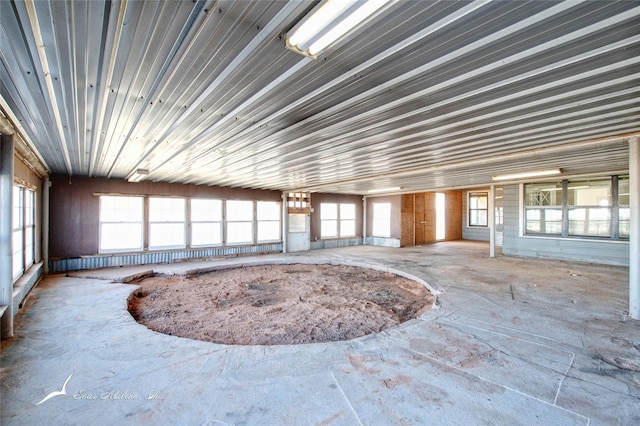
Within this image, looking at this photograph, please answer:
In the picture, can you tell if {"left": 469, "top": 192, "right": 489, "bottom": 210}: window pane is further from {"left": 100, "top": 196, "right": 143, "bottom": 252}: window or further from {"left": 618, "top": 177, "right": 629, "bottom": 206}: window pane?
{"left": 100, "top": 196, "right": 143, "bottom": 252}: window

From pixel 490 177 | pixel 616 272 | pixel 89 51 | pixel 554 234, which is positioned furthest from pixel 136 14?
pixel 554 234

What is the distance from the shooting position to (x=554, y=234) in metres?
8.81

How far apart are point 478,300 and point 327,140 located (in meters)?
3.55

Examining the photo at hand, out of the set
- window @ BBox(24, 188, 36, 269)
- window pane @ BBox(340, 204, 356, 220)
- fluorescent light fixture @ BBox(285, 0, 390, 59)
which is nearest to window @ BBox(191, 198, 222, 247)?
window @ BBox(24, 188, 36, 269)

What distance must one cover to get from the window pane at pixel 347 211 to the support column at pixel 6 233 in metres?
10.6

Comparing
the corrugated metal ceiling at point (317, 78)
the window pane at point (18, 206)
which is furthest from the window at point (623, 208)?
the window pane at point (18, 206)

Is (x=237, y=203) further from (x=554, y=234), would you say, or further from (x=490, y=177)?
(x=554, y=234)

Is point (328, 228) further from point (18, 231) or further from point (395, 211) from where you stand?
point (18, 231)

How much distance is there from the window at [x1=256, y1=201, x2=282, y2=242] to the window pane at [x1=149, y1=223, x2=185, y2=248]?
2693 mm

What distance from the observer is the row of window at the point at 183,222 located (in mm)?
7871

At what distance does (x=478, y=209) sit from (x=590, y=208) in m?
7.27

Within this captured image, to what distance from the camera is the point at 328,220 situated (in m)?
12.5

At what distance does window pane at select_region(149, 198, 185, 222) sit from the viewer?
27.5 ft

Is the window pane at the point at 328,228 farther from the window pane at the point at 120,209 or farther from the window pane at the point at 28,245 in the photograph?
the window pane at the point at 28,245
